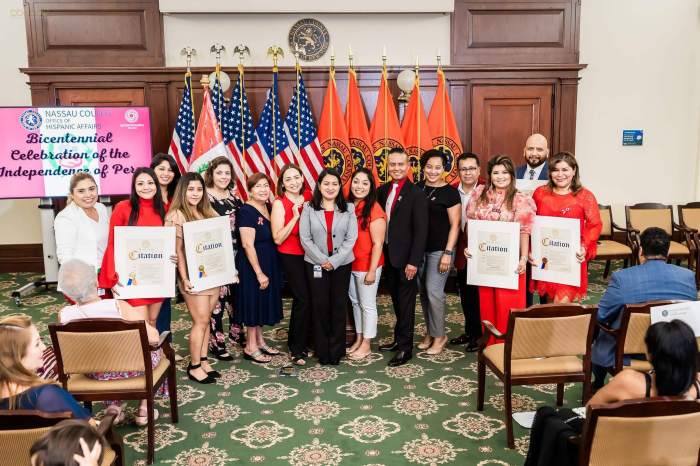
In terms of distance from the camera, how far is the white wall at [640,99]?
290 inches

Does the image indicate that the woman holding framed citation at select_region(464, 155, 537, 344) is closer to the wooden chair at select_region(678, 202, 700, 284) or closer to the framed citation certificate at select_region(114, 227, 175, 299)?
the framed citation certificate at select_region(114, 227, 175, 299)

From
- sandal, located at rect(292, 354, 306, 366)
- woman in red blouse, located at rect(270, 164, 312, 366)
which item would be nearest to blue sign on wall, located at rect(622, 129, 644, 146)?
woman in red blouse, located at rect(270, 164, 312, 366)

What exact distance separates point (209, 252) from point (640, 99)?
626 cm

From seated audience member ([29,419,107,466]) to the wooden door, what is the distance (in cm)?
622

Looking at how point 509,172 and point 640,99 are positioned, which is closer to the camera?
point 509,172

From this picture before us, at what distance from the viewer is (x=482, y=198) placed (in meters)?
4.21

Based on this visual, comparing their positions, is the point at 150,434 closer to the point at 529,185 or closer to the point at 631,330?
the point at 631,330

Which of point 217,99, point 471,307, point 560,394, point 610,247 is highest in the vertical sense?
point 217,99

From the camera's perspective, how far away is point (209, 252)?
3.95 m

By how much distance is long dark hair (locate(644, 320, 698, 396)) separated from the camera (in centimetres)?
205

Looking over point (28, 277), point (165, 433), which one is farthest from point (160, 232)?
point (28, 277)

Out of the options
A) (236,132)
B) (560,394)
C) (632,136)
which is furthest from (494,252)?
(632,136)

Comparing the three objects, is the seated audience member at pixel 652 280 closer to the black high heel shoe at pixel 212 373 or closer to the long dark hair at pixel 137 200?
the black high heel shoe at pixel 212 373

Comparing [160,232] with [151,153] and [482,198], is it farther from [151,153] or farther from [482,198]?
[151,153]
